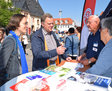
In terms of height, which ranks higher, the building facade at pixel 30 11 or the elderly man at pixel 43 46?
the building facade at pixel 30 11

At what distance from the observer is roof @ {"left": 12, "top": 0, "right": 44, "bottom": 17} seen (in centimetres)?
3102

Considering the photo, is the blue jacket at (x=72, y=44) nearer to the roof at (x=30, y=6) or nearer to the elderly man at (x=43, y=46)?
the elderly man at (x=43, y=46)

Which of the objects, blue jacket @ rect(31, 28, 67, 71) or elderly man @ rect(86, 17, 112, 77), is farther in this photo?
blue jacket @ rect(31, 28, 67, 71)

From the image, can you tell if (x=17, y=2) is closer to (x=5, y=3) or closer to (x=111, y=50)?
(x=5, y=3)

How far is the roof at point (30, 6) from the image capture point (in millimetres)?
31016

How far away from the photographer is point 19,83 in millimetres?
1240

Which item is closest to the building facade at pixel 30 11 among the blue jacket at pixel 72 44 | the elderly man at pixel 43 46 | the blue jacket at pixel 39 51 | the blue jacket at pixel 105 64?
the blue jacket at pixel 72 44

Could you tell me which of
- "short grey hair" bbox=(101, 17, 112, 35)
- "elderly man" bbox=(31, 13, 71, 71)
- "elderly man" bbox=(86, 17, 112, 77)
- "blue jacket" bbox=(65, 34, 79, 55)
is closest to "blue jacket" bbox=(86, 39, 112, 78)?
"elderly man" bbox=(86, 17, 112, 77)

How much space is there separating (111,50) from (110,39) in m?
0.17

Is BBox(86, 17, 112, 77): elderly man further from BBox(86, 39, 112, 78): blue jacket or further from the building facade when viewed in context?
the building facade

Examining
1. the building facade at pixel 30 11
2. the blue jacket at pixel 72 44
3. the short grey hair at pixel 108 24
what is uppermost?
the building facade at pixel 30 11

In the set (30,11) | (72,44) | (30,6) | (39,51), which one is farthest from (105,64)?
(30,6)

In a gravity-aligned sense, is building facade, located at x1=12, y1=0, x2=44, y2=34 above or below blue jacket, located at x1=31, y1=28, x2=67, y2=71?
above

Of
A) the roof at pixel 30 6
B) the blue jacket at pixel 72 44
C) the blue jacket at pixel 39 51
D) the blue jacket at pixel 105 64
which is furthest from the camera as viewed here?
the roof at pixel 30 6
